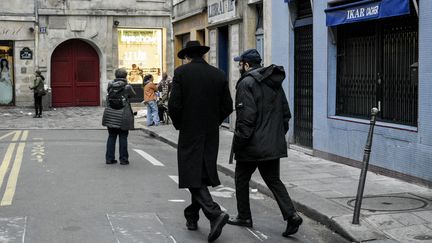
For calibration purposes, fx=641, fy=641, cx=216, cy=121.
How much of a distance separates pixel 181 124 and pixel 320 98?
5979mm

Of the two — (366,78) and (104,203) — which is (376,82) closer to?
(366,78)

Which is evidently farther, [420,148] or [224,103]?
[420,148]

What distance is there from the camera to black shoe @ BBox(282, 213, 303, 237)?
6.54 metres

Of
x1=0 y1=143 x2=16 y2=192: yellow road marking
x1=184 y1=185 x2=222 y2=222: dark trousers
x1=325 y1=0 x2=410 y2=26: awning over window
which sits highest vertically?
x1=325 y1=0 x2=410 y2=26: awning over window

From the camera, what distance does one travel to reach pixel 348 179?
9.53 m

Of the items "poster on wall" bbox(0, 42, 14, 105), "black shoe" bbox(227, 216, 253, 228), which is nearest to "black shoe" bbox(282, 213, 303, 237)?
"black shoe" bbox(227, 216, 253, 228)

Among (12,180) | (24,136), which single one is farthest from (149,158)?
(24,136)

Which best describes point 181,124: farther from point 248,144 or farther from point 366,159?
point 366,159

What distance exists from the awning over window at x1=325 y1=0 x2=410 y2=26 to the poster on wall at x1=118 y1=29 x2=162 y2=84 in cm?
1925

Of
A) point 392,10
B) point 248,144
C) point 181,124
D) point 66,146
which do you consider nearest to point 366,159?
point 248,144

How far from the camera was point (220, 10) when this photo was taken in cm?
1841

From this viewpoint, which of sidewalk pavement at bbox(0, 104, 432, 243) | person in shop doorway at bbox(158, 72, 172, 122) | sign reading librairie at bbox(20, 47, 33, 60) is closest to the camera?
sidewalk pavement at bbox(0, 104, 432, 243)

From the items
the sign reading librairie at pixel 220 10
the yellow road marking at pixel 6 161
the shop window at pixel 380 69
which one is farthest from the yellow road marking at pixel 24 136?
the shop window at pixel 380 69

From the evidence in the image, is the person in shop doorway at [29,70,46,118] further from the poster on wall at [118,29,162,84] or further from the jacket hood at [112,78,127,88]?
the jacket hood at [112,78,127,88]
